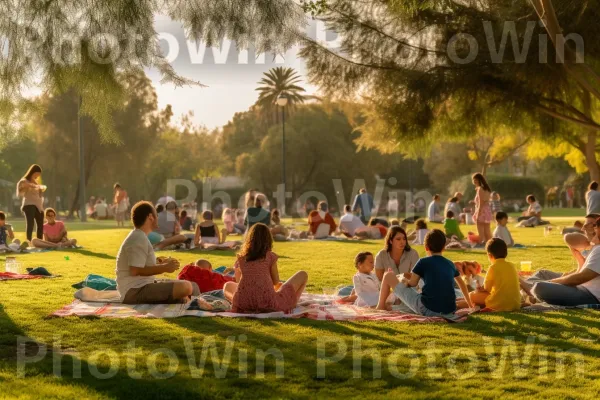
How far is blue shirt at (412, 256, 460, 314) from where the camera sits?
845 cm

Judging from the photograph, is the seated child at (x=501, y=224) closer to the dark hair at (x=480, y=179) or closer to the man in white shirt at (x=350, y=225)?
the dark hair at (x=480, y=179)

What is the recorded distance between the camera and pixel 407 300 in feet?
28.7

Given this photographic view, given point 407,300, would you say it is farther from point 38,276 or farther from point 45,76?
point 38,276

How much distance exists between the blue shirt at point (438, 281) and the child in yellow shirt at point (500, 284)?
0.63m

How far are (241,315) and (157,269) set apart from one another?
114 centimetres

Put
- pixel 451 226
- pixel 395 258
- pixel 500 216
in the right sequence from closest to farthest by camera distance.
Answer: pixel 395 258 → pixel 500 216 → pixel 451 226

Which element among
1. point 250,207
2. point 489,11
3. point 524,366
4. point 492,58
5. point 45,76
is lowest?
point 524,366

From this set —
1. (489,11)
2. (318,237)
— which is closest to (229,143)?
(318,237)

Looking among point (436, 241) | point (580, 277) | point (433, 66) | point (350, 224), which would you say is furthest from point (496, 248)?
point (350, 224)

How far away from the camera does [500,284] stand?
8945 mm

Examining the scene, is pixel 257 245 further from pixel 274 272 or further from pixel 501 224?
pixel 501 224

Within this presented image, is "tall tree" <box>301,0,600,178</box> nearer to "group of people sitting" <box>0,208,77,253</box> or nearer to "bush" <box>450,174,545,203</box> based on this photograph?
"group of people sitting" <box>0,208,77,253</box>

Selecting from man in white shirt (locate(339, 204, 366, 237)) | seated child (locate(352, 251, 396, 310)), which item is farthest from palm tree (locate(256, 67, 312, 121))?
seated child (locate(352, 251, 396, 310))

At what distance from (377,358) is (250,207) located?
14.0 metres
